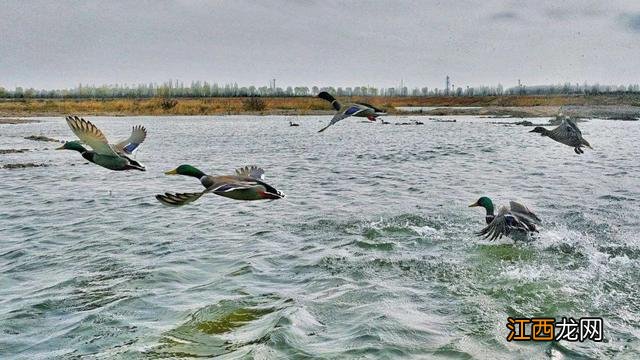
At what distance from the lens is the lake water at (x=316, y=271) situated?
8.70 metres

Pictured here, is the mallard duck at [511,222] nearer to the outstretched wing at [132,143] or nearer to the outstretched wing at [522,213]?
the outstretched wing at [522,213]

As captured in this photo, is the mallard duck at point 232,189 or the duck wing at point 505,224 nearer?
the mallard duck at point 232,189

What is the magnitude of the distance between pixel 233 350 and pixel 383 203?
11.7 meters

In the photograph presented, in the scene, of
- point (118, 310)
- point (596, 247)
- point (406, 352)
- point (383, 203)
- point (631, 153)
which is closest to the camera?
point (406, 352)

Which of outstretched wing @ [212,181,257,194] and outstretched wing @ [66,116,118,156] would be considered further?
outstretched wing @ [66,116,118,156]

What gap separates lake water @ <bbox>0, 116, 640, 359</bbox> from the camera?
870 centimetres

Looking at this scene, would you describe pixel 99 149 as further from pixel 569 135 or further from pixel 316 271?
pixel 569 135

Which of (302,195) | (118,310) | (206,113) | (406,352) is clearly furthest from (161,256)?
(206,113)

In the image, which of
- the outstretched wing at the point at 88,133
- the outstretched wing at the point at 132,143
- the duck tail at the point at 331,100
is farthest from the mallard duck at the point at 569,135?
the outstretched wing at the point at 88,133

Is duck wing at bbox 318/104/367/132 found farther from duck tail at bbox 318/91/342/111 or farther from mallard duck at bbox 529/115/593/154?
mallard duck at bbox 529/115/593/154

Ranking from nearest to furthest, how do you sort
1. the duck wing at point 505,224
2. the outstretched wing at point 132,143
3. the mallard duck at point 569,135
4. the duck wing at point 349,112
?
the duck wing at point 349,112 → the outstretched wing at point 132,143 → the mallard duck at point 569,135 → the duck wing at point 505,224

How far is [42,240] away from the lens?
50.4 feet

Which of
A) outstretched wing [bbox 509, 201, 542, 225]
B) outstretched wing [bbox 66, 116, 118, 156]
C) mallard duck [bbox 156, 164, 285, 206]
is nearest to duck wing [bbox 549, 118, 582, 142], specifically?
outstretched wing [bbox 509, 201, 542, 225]

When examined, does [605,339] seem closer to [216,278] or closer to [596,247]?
[596,247]
